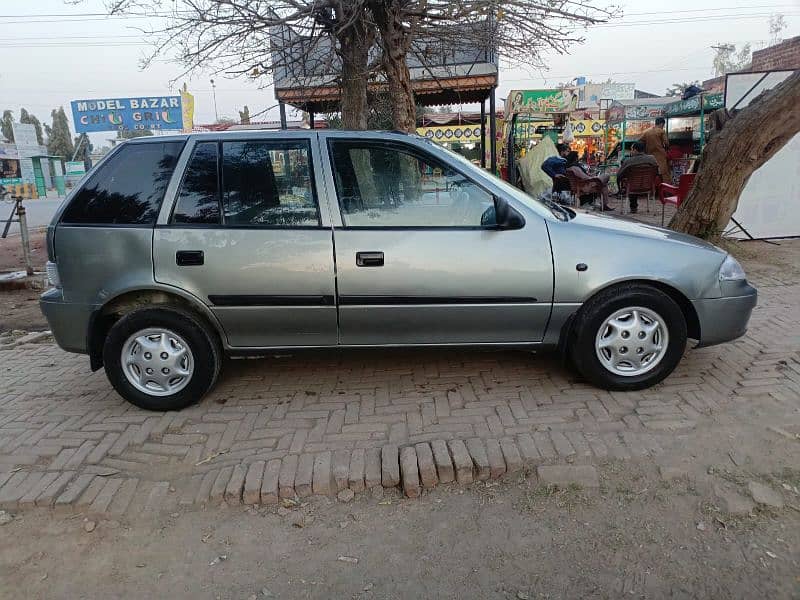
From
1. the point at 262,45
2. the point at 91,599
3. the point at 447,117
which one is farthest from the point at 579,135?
the point at 91,599

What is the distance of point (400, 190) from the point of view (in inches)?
143

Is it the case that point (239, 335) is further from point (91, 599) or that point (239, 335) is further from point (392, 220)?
point (91, 599)

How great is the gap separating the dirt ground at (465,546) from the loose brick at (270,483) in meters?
0.07

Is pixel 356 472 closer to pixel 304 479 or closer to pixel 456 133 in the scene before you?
pixel 304 479

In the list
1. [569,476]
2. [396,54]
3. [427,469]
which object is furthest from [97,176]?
[396,54]

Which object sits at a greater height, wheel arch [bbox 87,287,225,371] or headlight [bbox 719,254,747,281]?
headlight [bbox 719,254,747,281]

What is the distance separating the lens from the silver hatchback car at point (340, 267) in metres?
3.51

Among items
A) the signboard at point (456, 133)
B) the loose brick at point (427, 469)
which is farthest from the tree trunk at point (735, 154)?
the signboard at point (456, 133)

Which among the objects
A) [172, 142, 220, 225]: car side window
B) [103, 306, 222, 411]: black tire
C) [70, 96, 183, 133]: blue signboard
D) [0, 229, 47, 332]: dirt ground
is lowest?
[0, 229, 47, 332]: dirt ground

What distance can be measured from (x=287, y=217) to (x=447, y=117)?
1936cm

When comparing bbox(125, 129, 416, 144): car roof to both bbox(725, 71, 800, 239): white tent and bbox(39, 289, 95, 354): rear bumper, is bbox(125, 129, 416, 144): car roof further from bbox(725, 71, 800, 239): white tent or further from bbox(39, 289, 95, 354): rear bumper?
bbox(725, 71, 800, 239): white tent

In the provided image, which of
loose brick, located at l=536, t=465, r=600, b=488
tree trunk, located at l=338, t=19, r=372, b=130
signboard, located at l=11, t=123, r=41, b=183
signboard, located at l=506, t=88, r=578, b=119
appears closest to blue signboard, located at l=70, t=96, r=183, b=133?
signboard, located at l=11, t=123, r=41, b=183

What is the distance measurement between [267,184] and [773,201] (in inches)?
330

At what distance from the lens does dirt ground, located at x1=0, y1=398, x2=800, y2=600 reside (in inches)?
88.3
